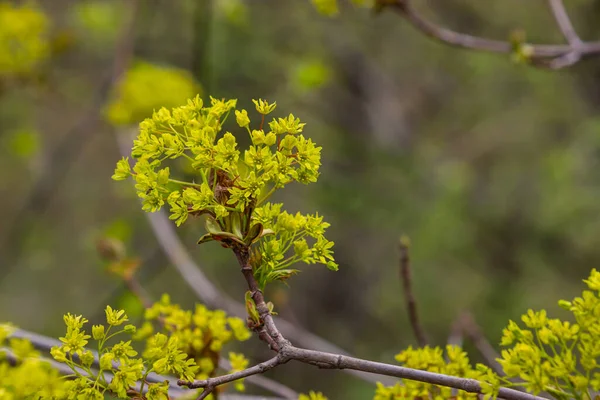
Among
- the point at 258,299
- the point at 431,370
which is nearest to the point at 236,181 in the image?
the point at 258,299

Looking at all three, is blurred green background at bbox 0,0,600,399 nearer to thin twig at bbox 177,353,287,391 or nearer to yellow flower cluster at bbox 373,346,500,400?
yellow flower cluster at bbox 373,346,500,400

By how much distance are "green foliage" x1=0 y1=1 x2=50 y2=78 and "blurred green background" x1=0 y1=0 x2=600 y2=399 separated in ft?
0.29

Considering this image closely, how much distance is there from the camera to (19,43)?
14.2 feet

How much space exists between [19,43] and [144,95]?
Result: 128cm

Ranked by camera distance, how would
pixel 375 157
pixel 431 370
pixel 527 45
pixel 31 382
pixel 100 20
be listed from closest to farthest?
pixel 31 382 < pixel 431 370 < pixel 527 45 < pixel 100 20 < pixel 375 157

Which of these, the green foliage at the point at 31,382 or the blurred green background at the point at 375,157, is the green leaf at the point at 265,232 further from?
the blurred green background at the point at 375,157

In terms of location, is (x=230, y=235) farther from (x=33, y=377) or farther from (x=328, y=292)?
(x=328, y=292)

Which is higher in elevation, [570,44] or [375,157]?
[375,157]

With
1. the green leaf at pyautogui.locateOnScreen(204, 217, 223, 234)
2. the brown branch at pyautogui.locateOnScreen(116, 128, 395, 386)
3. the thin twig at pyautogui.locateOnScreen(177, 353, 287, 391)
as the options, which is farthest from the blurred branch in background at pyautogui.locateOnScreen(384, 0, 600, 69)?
the thin twig at pyautogui.locateOnScreen(177, 353, 287, 391)

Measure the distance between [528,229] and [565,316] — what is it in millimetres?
901

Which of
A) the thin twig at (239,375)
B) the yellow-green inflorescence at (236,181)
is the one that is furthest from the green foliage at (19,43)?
the thin twig at (239,375)

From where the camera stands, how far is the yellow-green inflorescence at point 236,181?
48.3 inches

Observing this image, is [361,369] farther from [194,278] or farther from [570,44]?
[194,278]

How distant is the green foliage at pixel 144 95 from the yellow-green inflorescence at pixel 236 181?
243cm
